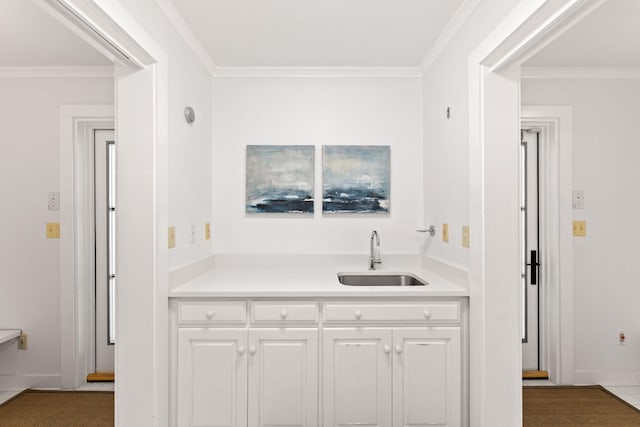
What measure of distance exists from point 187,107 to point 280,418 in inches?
73.1

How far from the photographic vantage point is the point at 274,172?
3.00 meters

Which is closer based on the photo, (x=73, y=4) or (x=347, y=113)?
(x=73, y=4)

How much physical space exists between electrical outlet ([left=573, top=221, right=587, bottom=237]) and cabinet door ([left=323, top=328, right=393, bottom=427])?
1846mm

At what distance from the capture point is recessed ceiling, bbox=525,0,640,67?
2145 mm

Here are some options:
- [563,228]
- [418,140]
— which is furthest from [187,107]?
[563,228]

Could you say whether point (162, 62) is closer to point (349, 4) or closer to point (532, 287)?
point (349, 4)

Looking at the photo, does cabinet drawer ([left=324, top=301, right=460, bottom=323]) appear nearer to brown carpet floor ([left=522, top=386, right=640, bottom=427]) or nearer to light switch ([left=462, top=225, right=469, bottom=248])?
light switch ([left=462, top=225, right=469, bottom=248])

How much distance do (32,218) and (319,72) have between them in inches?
94.2

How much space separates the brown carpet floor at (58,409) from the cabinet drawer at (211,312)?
105cm

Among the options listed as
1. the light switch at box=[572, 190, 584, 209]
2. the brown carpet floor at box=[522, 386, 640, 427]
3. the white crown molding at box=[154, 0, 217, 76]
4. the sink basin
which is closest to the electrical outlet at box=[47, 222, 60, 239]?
the white crown molding at box=[154, 0, 217, 76]

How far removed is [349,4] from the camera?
2.10 m

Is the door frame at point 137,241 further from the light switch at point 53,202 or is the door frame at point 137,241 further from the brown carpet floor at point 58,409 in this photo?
the light switch at point 53,202

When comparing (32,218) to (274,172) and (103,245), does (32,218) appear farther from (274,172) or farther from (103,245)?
(274,172)

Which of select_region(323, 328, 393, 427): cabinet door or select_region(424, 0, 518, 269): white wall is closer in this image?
select_region(424, 0, 518, 269): white wall
